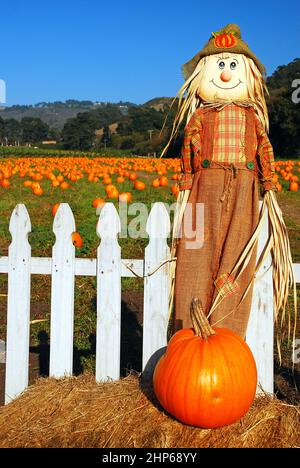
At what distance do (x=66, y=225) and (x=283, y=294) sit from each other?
1410 millimetres

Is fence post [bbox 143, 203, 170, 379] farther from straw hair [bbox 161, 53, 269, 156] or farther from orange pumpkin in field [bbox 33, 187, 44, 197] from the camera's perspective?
orange pumpkin in field [bbox 33, 187, 44, 197]

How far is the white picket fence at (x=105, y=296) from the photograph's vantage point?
Answer: 3.02m

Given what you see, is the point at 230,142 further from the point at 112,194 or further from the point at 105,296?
the point at 112,194

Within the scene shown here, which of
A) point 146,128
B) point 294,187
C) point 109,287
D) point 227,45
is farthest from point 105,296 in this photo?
point 146,128

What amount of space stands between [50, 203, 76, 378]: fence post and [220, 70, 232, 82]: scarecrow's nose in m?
1.26

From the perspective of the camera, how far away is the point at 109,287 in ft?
10.2

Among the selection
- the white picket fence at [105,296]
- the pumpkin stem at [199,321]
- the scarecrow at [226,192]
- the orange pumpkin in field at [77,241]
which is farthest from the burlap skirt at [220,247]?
the orange pumpkin in field at [77,241]

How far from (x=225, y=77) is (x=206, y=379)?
5.91ft

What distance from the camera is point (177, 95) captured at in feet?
10.6

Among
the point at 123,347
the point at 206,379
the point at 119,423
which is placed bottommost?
the point at 123,347

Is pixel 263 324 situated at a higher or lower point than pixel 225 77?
lower

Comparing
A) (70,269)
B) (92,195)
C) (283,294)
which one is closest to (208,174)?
(283,294)

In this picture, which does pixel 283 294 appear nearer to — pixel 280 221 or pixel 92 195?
pixel 280 221

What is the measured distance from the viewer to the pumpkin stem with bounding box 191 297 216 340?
2480 millimetres
